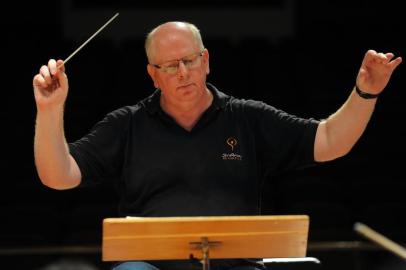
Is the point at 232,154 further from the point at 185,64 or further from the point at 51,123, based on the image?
Answer: the point at 51,123

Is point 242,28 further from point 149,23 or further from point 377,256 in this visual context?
point 377,256

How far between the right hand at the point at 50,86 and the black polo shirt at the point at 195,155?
0.29 meters

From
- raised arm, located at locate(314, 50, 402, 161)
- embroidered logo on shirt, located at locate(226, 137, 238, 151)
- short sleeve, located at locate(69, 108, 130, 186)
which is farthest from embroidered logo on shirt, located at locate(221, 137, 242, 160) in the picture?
short sleeve, located at locate(69, 108, 130, 186)

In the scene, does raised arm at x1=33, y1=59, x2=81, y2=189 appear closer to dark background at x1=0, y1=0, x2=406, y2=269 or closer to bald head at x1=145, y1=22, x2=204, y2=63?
bald head at x1=145, y1=22, x2=204, y2=63

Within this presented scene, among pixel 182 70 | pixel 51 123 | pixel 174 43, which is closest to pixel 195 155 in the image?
pixel 182 70

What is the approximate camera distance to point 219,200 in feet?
8.73

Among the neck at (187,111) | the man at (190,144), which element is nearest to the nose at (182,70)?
the man at (190,144)

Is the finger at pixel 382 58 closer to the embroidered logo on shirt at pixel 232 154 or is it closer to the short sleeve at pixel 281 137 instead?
the short sleeve at pixel 281 137

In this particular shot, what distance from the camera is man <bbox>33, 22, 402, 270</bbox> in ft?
8.56

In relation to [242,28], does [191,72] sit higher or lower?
lower

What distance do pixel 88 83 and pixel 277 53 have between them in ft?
5.48

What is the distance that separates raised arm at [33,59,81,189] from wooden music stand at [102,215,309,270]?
490mm

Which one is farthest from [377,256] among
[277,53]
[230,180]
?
[277,53]

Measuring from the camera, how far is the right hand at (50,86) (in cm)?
247
